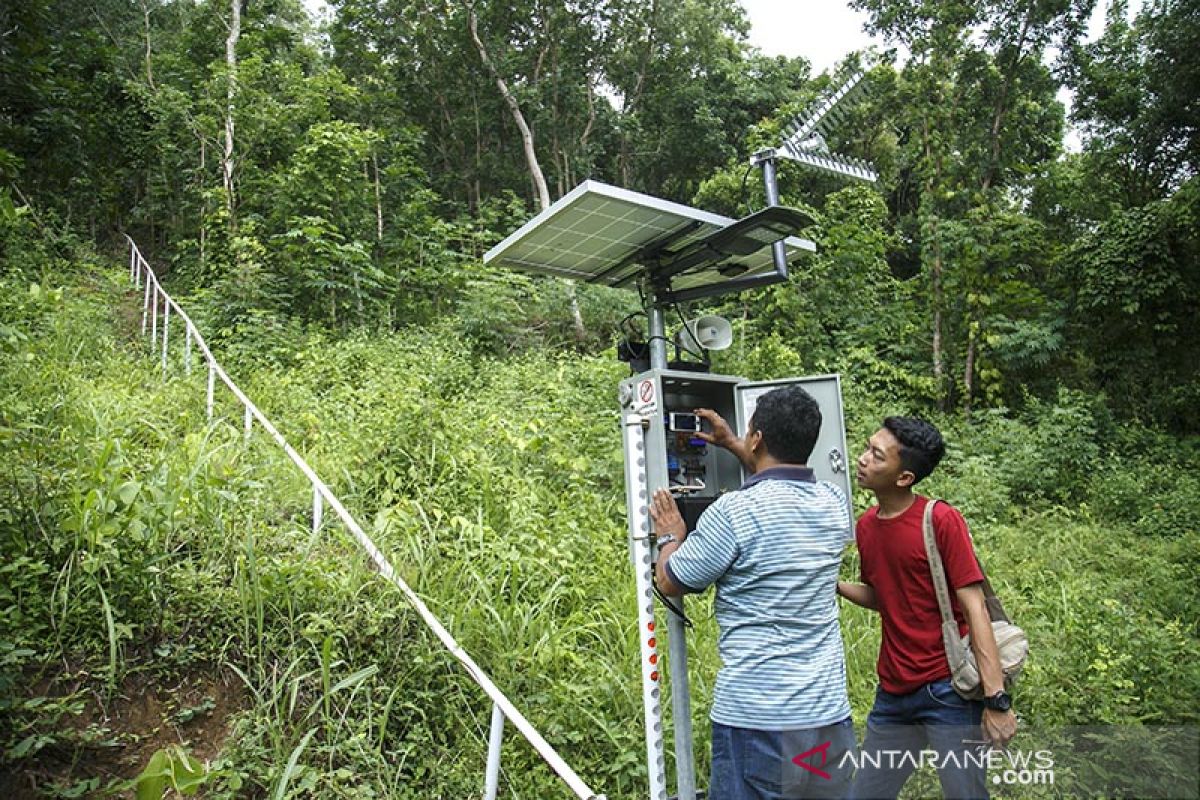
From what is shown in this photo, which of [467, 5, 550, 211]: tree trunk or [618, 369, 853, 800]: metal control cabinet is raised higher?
[467, 5, 550, 211]: tree trunk

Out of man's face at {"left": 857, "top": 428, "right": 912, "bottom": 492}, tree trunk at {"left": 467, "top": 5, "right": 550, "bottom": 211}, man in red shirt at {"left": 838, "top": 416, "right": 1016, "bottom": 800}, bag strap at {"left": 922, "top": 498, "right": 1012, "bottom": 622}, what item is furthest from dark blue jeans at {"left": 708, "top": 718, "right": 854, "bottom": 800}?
tree trunk at {"left": 467, "top": 5, "right": 550, "bottom": 211}

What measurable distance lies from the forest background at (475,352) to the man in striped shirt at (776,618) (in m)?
1.47

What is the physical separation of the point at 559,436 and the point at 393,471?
169 centimetres

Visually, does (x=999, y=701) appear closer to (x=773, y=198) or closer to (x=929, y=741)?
(x=929, y=741)

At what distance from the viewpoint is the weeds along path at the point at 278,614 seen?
127 inches

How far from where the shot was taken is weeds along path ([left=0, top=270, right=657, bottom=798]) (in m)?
3.23

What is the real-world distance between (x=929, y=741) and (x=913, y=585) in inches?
19.6

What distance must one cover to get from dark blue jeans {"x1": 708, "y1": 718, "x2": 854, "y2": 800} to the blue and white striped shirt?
35mm

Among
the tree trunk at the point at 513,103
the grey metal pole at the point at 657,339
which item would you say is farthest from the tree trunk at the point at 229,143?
the grey metal pole at the point at 657,339

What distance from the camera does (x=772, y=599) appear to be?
2.39m

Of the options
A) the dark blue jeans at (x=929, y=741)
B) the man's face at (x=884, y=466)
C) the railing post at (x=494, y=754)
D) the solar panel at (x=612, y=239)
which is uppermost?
the solar panel at (x=612, y=239)

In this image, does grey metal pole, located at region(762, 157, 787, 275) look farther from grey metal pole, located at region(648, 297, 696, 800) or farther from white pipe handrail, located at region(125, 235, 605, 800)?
white pipe handrail, located at region(125, 235, 605, 800)

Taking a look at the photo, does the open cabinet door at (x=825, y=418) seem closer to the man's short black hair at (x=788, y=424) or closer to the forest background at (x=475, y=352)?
the man's short black hair at (x=788, y=424)

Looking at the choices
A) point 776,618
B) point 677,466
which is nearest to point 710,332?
point 677,466
